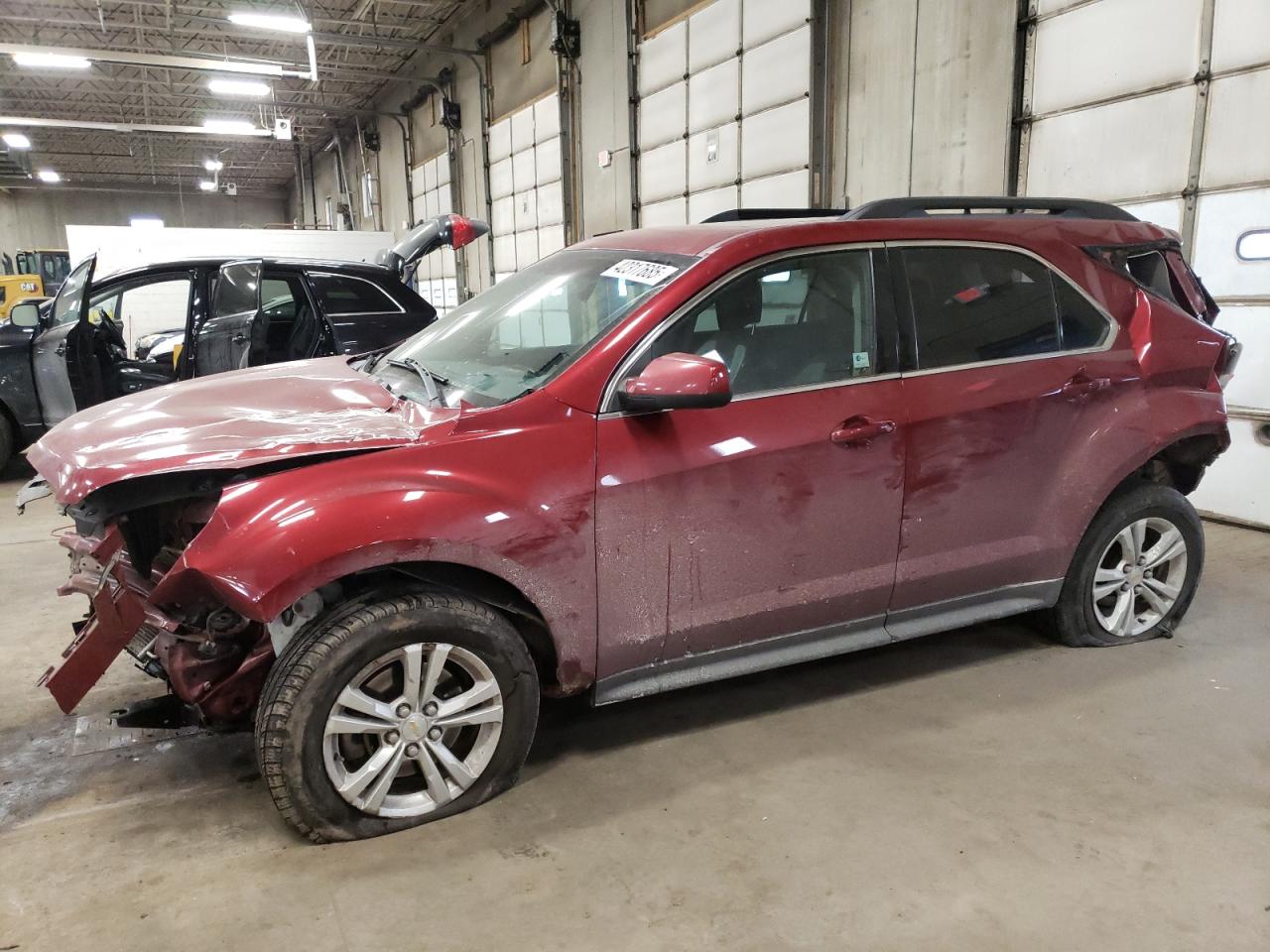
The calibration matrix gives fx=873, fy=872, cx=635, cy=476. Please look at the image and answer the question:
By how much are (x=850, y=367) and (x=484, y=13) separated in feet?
43.0

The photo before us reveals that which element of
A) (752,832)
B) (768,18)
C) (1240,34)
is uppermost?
(768,18)

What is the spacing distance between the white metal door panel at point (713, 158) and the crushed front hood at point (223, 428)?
22.1 ft

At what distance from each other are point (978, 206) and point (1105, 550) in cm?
131

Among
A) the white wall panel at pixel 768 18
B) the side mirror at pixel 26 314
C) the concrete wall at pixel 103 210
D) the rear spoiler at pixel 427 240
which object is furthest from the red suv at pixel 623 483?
the concrete wall at pixel 103 210

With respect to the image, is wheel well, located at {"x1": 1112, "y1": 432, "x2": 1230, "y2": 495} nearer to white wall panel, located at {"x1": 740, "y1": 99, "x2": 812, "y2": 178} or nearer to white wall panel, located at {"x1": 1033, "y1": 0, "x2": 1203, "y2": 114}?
white wall panel, located at {"x1": 1033, "y1": 0, "x2": 1203, "y2": 114}

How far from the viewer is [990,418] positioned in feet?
8.96

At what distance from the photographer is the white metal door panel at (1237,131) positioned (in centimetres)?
480

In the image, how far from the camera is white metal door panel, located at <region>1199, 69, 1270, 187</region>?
4.80 meters

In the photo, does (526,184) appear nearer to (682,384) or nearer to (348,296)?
(348,296)

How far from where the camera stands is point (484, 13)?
527 inches

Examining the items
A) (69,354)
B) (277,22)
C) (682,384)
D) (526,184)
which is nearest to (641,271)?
(682,384)

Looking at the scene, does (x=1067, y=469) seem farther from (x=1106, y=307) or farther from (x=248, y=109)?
(x=248, y=109)

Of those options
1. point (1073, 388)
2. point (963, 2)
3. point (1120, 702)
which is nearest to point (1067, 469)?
point (1073, 388)

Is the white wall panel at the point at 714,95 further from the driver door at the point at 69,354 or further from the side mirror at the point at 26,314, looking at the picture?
the side mirror at the point at 26,314
